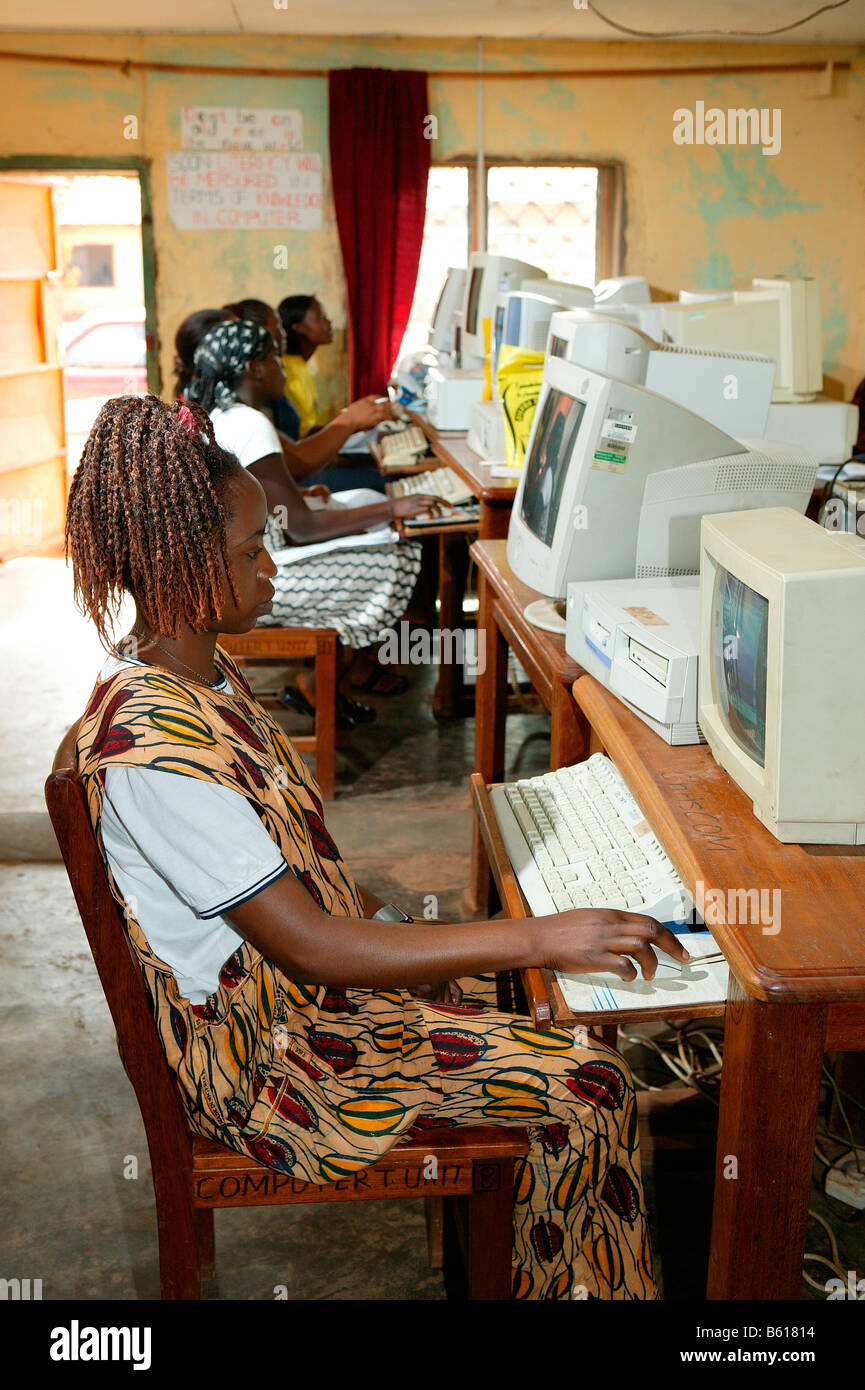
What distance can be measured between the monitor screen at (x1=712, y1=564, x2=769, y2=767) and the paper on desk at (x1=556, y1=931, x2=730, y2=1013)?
0.73 feet

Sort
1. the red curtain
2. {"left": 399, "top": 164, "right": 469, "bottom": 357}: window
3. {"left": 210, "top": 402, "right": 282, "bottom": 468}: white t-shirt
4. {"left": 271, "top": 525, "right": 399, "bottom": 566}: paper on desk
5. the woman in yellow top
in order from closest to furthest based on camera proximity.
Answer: {"left": 210, "top": 402, "right": 282, "bottom": 468}: white t-shirt → {"left": 271, "top": 525, "right": 399, "bottom": 566}: paper on desk → the woman in yellow top → the red curtain → {"left": 399, "top": 164, "right": 469, "bottom": 357}: window

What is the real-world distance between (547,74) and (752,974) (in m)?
5.92

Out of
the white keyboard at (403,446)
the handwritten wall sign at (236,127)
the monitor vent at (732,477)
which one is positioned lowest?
the white keyboard at (403,446)


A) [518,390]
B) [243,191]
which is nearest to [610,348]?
[518,390]

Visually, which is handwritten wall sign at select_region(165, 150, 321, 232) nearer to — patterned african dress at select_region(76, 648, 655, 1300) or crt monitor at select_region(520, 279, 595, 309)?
crt monitor at select_region(520, 279, 595, 309)

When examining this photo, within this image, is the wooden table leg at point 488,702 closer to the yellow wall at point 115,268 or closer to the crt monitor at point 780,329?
the crt monitor at point 780,329

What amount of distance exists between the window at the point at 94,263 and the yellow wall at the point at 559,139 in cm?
352

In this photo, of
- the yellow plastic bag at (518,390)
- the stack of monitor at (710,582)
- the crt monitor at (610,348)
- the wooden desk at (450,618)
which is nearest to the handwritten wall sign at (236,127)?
the wooden desk at (450,618)

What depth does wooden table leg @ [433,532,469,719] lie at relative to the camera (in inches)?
155

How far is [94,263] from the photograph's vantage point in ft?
30.6

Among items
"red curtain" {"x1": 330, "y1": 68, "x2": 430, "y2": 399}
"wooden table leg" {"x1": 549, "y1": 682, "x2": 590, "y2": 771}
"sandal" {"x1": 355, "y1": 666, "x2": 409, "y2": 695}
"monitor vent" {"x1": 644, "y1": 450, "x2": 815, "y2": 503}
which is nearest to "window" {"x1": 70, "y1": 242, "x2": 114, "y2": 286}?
"red curtain" {"x1": 330, "y1": 68, "x2": 430, "y2": 399}

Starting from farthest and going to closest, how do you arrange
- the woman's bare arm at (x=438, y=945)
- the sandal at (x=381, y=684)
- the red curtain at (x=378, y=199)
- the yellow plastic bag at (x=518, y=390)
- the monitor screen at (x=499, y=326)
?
the red curtain at (x=378, y=199)
the sandal at (x=381, y=684)
the monitor screen at (x=499, y=326)
the yellow plastic bag at (x=518, y=390)
the woman's bare arm at (x=438, y=945)

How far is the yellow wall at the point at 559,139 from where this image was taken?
5844 mm
